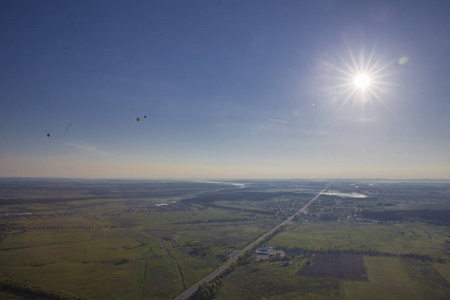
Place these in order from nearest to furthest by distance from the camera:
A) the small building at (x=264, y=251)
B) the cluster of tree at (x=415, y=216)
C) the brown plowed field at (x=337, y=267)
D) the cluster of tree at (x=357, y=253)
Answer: the brown plowed field at (x=337, y=267) < the cluster of tree at (x=357, y=253) < the small building at (x=264, y=251) < the cluster of tree at (x=415, y=216)

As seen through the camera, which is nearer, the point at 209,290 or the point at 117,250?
the point at 209,290

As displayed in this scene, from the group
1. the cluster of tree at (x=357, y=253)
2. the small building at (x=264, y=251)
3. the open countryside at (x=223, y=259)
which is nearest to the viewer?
the open countryside at (x=223, y=259)

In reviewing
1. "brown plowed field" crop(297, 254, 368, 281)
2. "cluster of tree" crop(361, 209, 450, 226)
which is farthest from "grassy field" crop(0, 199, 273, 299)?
"cluster of tree" crop(361, 209, 450, 226)

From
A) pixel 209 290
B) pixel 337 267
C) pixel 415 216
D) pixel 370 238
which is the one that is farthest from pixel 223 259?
pixel 415 216

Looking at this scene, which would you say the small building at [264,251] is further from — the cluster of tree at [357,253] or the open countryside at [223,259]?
the cluster of tree at [357,253]

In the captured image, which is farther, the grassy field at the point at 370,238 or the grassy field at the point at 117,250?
the grassy field at the point at 370,238

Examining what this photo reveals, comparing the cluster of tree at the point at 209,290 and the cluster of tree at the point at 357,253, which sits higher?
the cluster of tree at the point at 209,290

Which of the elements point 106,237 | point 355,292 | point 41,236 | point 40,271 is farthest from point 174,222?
point 355,292

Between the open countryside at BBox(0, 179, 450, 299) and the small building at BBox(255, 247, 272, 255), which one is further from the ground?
the small building at BBox(255, 247, 272, 255)

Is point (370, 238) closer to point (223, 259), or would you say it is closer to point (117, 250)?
point (223, 259)

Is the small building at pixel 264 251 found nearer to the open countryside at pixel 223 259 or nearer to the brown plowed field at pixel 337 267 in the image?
the open countryside at pixel 223 259

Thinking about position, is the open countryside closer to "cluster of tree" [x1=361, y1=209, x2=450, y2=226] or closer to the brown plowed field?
the brown plowed field

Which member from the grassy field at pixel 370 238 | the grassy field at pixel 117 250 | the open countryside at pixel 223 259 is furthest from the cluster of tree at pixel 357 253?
the grassy field at pixel 117 250
